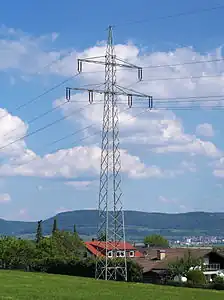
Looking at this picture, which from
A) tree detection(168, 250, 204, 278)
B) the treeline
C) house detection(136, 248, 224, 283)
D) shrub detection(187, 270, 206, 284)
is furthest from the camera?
house detection(136, 248, 224, 283)

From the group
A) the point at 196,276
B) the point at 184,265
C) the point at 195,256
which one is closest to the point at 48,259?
the point at 184,265

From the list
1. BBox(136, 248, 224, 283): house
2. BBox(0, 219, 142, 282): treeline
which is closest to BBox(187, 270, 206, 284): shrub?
BBox(0, 219, 142, 282): treeline

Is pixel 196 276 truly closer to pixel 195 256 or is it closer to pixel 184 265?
pixel 184 265

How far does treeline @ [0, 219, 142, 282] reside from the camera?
86562 mm

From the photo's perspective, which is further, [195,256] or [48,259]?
[195,256]

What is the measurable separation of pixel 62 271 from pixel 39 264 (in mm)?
10057

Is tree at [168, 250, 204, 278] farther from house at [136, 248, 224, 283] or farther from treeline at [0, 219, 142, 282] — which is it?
treeline at [0, 219, 142, 282]

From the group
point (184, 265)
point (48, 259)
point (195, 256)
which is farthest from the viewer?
point (195, 256)

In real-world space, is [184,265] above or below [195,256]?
below

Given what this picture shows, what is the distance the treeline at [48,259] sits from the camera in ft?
284

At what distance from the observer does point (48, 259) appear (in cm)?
10025

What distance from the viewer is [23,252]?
11544cm

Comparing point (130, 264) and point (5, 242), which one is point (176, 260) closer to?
point (130, 264)

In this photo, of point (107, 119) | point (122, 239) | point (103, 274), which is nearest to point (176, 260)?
point (103, 274)
